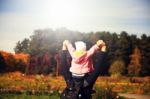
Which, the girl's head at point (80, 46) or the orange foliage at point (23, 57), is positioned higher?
the girl's head at point (80, 46)

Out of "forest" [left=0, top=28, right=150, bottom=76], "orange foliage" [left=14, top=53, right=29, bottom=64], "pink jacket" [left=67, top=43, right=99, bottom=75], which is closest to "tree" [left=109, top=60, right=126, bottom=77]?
"forest" [left=0, top=28, right=150, bottom=76]

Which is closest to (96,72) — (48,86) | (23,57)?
(48,86)

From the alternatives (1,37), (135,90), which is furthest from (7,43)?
(135,90)

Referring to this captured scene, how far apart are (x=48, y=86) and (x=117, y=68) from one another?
2.17ft

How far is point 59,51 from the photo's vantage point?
3.90 metres

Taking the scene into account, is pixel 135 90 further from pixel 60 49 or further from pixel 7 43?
pixel 7 43

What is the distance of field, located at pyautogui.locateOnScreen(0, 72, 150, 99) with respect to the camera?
400cm

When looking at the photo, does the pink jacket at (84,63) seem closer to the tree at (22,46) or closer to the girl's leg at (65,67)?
the girl's leg at (65,67)

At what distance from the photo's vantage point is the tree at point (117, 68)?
A: 3.97m

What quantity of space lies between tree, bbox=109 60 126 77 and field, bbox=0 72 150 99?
0.05 metres

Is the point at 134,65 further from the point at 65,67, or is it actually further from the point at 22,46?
the point at 22,46

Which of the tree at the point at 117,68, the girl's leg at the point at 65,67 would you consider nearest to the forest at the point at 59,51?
the tree at the point at 117,68

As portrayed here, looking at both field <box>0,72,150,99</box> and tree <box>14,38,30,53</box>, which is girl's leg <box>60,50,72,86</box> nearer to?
field <box>0,72,150,99</box>

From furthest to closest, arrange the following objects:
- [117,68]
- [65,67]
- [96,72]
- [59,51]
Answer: [117,68], [59,51], [65,67], [96,72]
